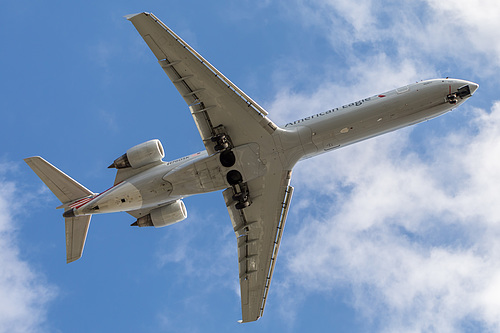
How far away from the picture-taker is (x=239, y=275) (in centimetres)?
3769

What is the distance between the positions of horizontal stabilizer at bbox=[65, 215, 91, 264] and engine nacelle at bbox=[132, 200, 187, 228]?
4.54m

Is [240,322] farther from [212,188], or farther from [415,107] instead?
[415,107]

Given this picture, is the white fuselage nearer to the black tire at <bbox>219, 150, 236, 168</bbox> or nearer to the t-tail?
the black tire at <bbox>219, 150, 236, 168</bbox>

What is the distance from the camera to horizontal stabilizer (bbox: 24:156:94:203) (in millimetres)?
35219

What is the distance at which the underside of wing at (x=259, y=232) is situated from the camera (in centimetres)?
3441

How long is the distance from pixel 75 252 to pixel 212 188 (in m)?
11.5

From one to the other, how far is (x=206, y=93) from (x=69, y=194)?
1289cm

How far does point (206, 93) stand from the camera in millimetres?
31297

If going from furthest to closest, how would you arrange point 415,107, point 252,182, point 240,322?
point 240,322 → point 252,182 → point 415,107

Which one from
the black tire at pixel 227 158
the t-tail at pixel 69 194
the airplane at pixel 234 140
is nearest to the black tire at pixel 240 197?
the airplane at pixel 234 140

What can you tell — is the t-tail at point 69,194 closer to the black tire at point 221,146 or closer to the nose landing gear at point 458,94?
the black tire at point 221,146

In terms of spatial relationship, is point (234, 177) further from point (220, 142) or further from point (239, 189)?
point (220, 142)

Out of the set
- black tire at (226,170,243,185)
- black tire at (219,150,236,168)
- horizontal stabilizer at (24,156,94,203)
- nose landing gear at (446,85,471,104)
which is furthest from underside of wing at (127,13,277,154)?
nose landing gear at (446,85,471,104)

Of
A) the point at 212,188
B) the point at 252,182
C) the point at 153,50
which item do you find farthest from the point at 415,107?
the point at 153,50
